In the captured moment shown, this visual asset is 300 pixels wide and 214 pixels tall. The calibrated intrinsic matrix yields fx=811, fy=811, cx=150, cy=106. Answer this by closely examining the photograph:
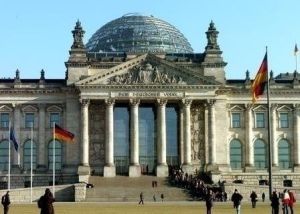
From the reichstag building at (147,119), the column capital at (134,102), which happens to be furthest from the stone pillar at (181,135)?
the column capital at (134,102)

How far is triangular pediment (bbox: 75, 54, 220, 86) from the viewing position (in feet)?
355

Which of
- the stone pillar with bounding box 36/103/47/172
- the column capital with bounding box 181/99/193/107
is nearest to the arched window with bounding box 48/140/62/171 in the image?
the stone pillar with bounding box 36/103/47/172

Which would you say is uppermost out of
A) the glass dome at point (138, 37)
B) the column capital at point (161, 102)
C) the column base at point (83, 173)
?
the glass dome at point (138, 37)

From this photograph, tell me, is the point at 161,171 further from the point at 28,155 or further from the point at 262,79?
the point at 262,79

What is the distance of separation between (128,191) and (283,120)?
3100cm

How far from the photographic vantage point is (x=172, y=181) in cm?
10231

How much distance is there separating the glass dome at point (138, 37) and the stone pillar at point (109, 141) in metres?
19.2

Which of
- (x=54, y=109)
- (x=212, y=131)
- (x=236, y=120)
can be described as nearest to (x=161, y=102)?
(x=212, y=131)

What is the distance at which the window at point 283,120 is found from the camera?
4579 inches

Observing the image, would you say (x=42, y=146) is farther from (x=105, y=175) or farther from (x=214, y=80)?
(x=214, y=80)

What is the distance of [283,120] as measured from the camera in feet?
382

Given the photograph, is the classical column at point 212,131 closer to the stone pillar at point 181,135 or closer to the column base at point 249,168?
the stone pillar at point 181,135

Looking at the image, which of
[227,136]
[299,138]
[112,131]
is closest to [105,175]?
[112,131]

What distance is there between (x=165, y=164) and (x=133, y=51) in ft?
79.1
